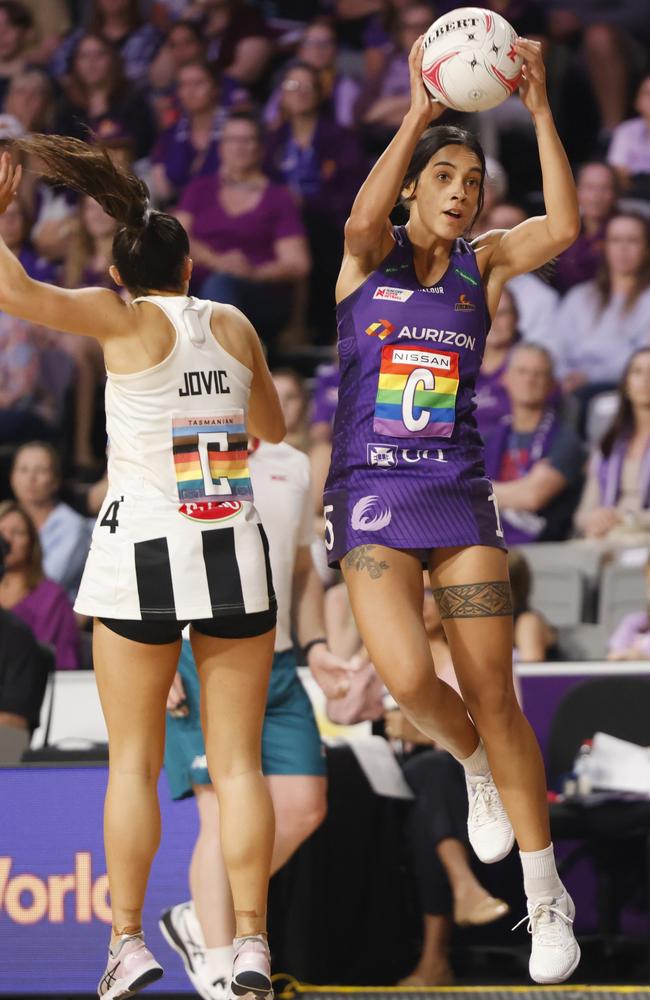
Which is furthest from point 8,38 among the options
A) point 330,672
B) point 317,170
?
point 330,672

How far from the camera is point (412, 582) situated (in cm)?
384

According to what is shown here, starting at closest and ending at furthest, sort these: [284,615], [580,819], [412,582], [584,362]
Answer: [412,582] < [284,615] < [580,819] < [584,362]

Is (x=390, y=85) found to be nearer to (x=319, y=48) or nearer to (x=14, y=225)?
(x=319, y=48)

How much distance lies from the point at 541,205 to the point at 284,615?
187 inches

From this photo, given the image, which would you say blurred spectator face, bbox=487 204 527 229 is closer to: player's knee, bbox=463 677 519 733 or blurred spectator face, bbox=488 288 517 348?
blurred spectator face, bbox=488 288 517 348

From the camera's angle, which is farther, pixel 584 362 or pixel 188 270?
pixel 584 362

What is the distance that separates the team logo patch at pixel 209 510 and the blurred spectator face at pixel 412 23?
598 centimetres

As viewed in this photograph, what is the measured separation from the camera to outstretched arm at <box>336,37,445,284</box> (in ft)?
12.1

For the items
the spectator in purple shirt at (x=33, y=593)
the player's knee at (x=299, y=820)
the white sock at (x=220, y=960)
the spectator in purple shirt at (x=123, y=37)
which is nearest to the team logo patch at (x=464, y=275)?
the player's knee at (x=299, y=820)

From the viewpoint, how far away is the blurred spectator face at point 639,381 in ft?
23.9

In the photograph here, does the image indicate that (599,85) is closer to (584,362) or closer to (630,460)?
(584,362)

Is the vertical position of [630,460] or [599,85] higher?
[599,85]

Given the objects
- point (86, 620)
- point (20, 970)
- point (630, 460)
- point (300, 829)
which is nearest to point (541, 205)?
point (630, 460)

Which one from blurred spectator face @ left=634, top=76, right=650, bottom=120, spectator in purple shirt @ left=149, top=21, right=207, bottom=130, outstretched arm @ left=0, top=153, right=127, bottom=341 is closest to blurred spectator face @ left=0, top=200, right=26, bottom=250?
spectator in purple shirt @ left=149, top=21, right=207, bottom=130
